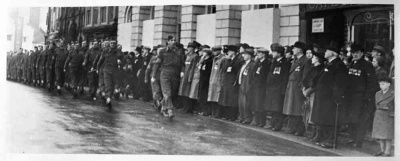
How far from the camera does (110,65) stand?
18.3ft

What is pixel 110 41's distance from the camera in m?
5.64

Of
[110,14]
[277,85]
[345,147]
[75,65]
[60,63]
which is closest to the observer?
[345,147]

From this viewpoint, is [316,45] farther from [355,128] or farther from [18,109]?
[18,109]

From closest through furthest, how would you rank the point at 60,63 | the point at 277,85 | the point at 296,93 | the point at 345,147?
the point at 345,147 → the point at 296,93 → the point at 277,85 → the point at 60,63

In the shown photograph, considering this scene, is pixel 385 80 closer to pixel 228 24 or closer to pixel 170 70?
pixel 228 24

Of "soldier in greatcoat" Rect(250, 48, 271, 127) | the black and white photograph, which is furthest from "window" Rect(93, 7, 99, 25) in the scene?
"soldier in greatcoat" Rect(250, 48, 271, 127)

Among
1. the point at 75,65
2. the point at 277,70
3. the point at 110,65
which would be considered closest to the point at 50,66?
the point at 75,65

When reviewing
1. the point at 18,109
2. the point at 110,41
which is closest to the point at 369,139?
the point at 110,41

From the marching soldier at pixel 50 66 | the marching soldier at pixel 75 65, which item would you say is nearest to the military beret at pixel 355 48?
the marching soldier at pixel 75 65

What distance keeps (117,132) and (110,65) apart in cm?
77

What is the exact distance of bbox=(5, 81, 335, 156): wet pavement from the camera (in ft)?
17.1

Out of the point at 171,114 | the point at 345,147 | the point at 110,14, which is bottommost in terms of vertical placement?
the point at 345,147

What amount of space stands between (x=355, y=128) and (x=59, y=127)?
10.2 feet

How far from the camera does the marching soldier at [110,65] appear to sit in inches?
216
